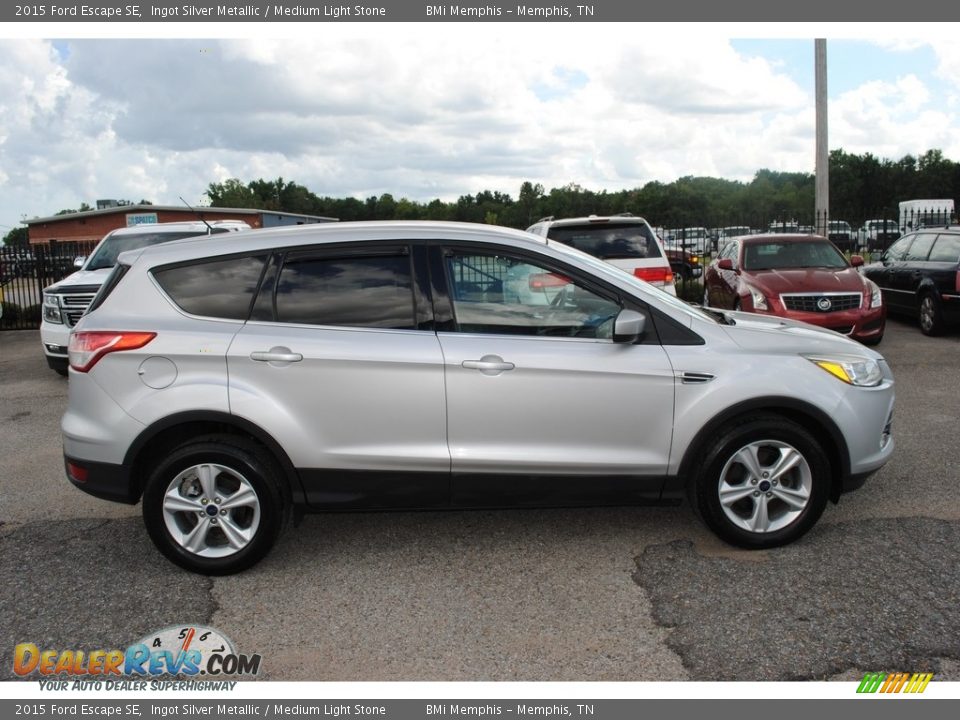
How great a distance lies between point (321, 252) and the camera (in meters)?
4.26

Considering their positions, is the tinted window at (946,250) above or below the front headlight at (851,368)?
above

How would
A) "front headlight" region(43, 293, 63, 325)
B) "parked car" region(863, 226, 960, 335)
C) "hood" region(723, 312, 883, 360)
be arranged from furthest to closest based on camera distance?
"parked car" region(863, 226, 960, 335) → "front headlight" region(43, 293, 63, 325) → "hood" region(723, 312, 883, 360)

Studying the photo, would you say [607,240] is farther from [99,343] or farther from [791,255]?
[99,343]

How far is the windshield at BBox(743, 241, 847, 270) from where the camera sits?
11320 millimetres

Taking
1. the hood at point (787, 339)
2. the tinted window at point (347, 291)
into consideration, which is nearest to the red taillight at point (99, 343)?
the tinted window at point (347, 291)

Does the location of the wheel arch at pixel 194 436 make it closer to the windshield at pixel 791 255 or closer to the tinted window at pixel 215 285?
the tinted window at pixel 215 285

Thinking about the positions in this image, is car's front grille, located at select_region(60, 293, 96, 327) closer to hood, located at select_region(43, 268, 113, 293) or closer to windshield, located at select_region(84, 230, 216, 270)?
hood, located at select_region(43, 268, 113, 293)

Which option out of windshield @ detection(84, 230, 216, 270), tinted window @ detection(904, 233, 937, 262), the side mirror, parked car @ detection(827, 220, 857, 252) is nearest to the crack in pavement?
the side mirror

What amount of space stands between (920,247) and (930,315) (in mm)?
1231

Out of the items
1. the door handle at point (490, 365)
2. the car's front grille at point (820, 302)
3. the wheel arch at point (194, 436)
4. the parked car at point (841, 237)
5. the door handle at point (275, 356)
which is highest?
the parked car at point (841, 237)

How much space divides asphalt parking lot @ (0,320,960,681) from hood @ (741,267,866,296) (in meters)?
5.14

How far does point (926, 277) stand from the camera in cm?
1195

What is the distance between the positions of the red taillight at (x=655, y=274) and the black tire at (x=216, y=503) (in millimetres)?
6346

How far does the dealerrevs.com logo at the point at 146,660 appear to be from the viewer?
11.1ft
